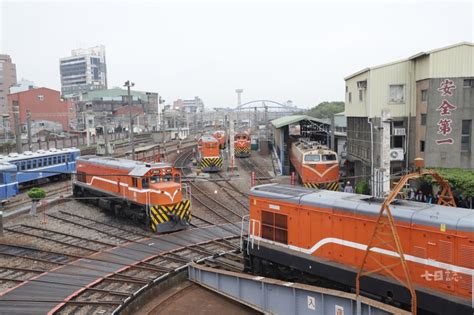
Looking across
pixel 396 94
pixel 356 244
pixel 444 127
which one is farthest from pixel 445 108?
pixel 356 244

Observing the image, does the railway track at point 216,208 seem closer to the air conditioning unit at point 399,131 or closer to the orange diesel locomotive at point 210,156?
the orange diesel locomotive at point 210,156

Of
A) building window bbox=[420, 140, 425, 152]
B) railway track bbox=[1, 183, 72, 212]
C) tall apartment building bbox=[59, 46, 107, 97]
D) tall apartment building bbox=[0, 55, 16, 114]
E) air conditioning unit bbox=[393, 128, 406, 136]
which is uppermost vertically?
tall apartment building bbox=[59, 46, 107, 97]

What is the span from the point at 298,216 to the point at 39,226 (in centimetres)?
1155

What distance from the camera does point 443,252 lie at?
709cm

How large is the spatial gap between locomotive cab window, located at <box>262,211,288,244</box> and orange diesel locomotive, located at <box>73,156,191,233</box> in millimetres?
4966

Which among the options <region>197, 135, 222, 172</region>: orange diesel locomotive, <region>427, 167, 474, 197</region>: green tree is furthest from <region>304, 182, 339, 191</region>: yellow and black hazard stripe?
<region>197, 135, 222, 172</region>: orange diesel locomotive

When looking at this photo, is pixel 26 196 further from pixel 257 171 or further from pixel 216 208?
pixel 257 171

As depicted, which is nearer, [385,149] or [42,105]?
[385,149]

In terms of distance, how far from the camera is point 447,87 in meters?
16.9

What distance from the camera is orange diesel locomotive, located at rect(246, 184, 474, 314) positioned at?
690 cm

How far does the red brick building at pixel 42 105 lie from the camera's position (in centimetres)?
6625

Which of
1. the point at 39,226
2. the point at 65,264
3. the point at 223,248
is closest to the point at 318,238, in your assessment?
the point at 223,248

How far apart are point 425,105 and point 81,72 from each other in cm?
14530

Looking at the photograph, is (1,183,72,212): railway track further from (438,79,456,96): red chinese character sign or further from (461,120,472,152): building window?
(461,120,472,152): building window
